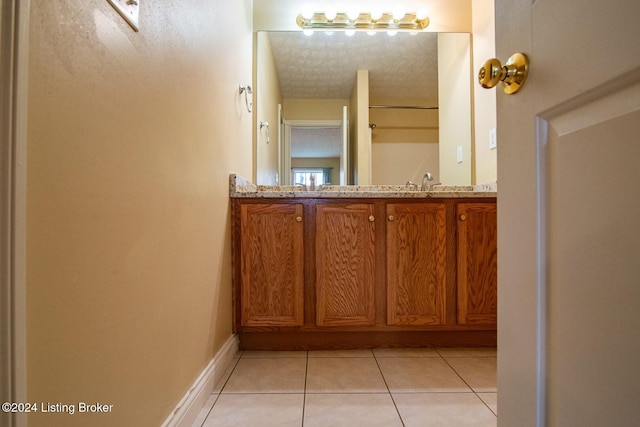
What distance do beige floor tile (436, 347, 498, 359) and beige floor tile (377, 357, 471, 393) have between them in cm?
11

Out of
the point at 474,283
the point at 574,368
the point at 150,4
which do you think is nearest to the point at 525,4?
the point at 574,368

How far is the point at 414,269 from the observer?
5.53ft

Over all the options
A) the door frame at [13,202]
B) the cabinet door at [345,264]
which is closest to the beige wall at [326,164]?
the cabinet door at [345,264]

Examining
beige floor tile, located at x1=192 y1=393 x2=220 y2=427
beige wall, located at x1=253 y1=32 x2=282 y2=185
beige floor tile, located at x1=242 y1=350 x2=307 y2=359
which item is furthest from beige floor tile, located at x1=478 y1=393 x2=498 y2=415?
beige wall, located at x1=253 y1=32 x2=282 y2=185

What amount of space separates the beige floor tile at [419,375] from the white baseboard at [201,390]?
0.74 meters

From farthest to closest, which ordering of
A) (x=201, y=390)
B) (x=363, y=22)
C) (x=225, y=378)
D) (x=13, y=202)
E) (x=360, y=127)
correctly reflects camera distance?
(x=360, y=127)
(x=363, y=22)
(x=225, y=378)
(x=201, y=390)
(x=13, y=202)

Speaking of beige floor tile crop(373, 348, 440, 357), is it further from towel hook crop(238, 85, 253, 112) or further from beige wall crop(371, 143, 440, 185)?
towel hook crop(238, 85, 253, 112)

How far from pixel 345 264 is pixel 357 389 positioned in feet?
1.96

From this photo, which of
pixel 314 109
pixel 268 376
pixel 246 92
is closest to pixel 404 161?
pixel 314 109

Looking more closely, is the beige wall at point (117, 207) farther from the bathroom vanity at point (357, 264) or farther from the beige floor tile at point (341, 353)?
the beige floor tile at point (341, 353)

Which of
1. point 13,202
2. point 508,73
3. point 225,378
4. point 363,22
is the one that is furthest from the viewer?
point 363,22

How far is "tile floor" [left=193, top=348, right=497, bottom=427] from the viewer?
1.11 meters

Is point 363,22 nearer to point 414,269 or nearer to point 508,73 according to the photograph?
point 414,269

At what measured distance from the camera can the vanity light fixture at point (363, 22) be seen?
7.07 ft
